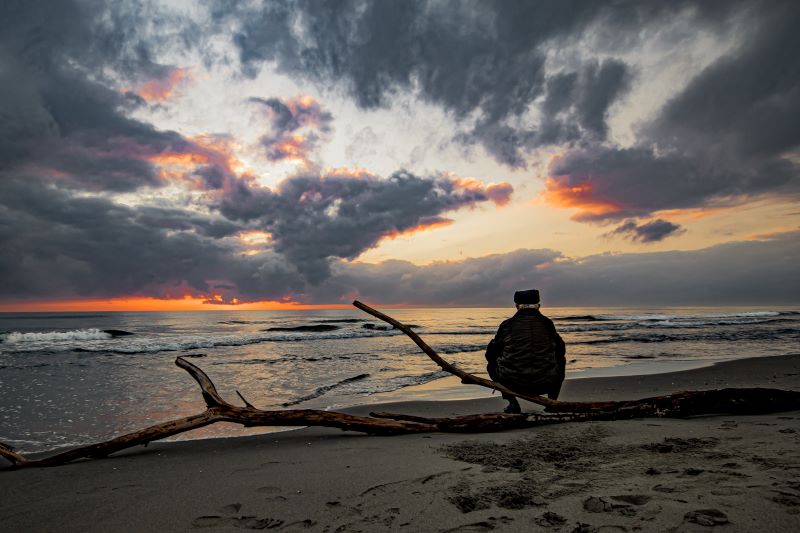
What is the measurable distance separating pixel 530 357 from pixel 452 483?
311cm

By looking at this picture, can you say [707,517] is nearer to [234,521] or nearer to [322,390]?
[234,521]

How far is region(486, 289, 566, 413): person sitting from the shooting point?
6.02 m

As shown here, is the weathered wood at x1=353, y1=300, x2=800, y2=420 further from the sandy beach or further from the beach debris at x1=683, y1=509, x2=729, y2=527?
the beach debris at x1=683, y1=509, x2=729, y2=527

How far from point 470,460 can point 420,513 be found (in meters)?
1.22

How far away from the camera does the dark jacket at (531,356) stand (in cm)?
602

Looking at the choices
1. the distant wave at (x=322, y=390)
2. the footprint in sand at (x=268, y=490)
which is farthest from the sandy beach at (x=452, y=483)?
the distant wave at (x=322, y=390)

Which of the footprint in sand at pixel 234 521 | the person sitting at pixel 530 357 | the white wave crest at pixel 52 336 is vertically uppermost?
the person sitting at pixel 530 357

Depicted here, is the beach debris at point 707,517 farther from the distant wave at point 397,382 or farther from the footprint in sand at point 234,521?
the distant wave at point 397,382

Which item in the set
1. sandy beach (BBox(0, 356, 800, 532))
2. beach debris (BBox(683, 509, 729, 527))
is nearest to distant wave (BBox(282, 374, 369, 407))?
sandy beach (BBox(0, 356, 800, 532))

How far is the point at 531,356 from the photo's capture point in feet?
19.8

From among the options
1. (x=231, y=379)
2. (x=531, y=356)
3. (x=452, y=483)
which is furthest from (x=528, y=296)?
(x=231, y=379)

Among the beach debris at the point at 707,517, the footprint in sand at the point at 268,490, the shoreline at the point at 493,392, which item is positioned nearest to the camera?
the beach debris at the point at 707,517

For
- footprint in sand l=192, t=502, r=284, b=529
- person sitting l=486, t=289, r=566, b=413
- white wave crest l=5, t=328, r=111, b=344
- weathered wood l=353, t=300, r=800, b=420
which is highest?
person sitting l=486, t=289, r=566, b=413

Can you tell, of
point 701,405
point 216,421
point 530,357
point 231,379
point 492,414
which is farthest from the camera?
point 231,379
